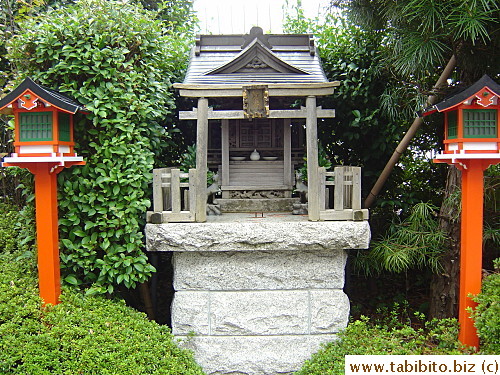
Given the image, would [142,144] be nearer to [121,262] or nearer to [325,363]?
[121,262]

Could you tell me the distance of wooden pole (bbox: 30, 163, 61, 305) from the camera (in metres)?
4.47

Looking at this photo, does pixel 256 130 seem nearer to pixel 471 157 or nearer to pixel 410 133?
pixel 410 133

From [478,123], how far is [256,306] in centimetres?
317

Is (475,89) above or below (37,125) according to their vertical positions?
above

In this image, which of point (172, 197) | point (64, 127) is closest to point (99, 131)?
point (64, 127)

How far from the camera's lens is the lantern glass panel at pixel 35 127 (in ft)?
14.5

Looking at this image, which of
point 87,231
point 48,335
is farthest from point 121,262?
point 48,335

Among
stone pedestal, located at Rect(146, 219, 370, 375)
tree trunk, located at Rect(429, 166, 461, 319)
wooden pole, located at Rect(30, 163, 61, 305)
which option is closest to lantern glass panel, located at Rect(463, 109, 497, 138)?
tree trunk, located at Rect(429, 166, 461, 319)

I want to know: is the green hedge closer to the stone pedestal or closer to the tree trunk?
the stone pedestal

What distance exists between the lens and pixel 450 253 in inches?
216

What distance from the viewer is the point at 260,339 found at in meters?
5.15

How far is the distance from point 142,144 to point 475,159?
146 inches

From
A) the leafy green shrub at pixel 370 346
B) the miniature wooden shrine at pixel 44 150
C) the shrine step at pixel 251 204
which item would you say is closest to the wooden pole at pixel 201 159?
the shrine step at pixel 251 204

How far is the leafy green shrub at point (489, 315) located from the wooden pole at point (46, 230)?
4.36 meters
